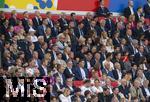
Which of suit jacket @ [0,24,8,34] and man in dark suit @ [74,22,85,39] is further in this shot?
man in dark suit @ [74,22,85,39]

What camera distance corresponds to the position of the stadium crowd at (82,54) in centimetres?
1764

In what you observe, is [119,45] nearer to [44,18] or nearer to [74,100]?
[44,18]

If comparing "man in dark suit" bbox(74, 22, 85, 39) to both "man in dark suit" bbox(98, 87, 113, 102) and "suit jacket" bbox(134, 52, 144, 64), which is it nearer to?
"suit jacket" bbox(134, 52, 144, 64)

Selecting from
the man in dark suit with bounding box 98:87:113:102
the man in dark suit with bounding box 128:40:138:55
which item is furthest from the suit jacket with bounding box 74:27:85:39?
the man in dark suit with bounding box 98:87:113:102

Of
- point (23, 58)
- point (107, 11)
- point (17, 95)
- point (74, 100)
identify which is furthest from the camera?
point (107, 11)

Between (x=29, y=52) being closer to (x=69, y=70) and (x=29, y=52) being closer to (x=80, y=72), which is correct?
(x=69, y=70)

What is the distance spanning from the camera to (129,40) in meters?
21.4

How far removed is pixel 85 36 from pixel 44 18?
5.03 feet

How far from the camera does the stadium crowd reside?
17.6 meters

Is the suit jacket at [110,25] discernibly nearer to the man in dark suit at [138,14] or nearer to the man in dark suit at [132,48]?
the man in dark suit at [132,48]

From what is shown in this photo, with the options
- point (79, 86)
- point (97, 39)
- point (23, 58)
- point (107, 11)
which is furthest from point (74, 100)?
point (107, 11)

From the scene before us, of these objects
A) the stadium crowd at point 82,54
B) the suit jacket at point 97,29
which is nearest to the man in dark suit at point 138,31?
the stadium crowd at point 82,54

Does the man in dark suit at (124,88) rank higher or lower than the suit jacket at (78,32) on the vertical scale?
lower

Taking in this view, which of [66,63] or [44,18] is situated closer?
[66,63]
